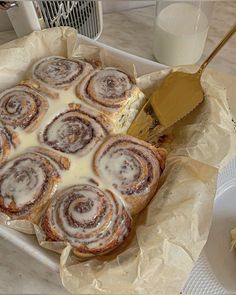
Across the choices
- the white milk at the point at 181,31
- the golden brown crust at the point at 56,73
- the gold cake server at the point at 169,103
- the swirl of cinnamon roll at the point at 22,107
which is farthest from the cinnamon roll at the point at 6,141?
the white milk at the point at 181,31

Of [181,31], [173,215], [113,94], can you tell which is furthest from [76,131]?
[181,31]

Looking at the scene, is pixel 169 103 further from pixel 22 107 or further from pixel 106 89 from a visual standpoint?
pixel 22 107

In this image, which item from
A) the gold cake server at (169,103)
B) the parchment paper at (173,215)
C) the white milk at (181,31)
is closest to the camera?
the parchment paper at (173,215)

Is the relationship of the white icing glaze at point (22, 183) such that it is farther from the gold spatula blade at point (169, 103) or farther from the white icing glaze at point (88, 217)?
the gold spatula blade at point (169, 103)

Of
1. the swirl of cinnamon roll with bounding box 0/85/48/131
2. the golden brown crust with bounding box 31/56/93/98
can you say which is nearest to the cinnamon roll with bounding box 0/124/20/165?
the swirl of cinnamon roll with bounding box 0/85/48/131

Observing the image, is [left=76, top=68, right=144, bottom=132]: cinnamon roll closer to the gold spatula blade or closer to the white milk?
the gold spatula blade

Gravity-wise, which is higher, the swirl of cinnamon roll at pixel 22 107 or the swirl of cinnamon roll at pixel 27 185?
the swirl of cinnamon roll at pixel 22 107

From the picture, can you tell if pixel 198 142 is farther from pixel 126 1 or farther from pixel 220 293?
pixel 126 1
